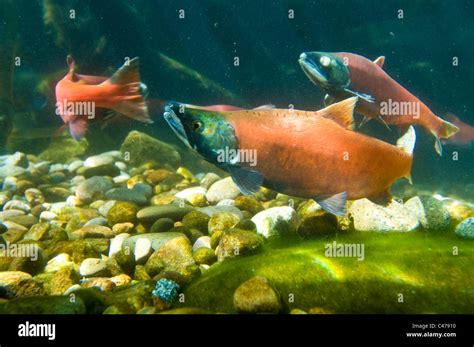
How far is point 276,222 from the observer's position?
4.25 m

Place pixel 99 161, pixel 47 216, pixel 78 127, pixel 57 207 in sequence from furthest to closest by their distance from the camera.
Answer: pixel 99 161, pixel 57 207, pixel 47 216, pixel 78 127

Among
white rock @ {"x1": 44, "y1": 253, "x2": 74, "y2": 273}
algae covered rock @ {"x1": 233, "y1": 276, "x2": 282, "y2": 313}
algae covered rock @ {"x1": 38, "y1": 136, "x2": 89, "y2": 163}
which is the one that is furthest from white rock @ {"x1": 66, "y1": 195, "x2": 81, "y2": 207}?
algae covered rock @ {"x1": 233, "y1": 276, "x2": 282, "y2": 313}

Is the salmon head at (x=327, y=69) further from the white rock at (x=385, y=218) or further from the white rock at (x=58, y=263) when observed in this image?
the white rock at (x=58, y=263)

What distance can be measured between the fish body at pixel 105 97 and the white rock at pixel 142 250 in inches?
80.2

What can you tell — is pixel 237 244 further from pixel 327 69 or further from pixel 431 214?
pixel 431 214

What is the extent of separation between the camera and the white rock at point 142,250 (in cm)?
402

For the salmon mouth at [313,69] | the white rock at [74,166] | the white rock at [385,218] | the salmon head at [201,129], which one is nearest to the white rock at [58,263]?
the salmon head at [201,129]

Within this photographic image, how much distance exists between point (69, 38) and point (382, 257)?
10359mm

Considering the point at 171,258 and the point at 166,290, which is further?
the point at 171,258

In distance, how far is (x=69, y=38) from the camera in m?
10.0

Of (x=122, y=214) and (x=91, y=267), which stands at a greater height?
(x=122, y=214)

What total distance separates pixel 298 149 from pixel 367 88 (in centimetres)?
184

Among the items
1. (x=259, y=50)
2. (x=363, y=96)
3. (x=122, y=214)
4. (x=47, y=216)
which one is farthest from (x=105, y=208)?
(x=259, y=50)

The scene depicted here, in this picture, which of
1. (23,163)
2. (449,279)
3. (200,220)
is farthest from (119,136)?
(449,279)
